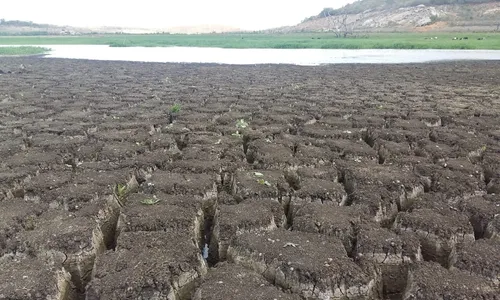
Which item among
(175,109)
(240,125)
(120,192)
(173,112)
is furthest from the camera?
(175,109)

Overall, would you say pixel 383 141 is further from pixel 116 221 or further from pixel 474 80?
pixel 474 80

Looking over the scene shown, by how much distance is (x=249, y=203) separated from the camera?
571 centimetres

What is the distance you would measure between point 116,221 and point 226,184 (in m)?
1.87

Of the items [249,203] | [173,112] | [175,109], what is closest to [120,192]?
[249,203]

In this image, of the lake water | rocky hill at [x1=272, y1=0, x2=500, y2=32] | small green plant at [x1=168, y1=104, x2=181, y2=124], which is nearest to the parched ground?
small green plant at [x1=168, y1=104, x2=181, y2=124]

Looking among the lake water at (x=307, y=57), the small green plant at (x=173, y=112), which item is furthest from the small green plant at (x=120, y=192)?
the lake water at (x=307, y=57)

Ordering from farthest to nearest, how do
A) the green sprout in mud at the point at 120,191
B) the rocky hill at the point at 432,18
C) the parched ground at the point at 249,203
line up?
the rocky hill at the point at 432,18
the green sprout in mud at the point at 120,191
the parched ground at the point at 249,203

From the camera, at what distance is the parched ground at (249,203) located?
4191 millimetres

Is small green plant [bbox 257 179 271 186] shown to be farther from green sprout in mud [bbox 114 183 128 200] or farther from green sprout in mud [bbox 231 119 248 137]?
green sprout in mud [bbox 231 119 248 137]

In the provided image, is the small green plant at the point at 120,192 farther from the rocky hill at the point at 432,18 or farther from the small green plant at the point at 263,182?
the rocky hill at the point at 432,18

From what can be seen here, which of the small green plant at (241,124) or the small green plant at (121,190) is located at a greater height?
the small green plant at (241,124)

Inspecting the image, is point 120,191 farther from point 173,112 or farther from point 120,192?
point 173,112

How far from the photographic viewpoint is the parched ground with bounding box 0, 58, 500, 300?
13.8 ft

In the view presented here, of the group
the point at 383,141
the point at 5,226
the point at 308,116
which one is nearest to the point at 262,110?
the point at 308,116
